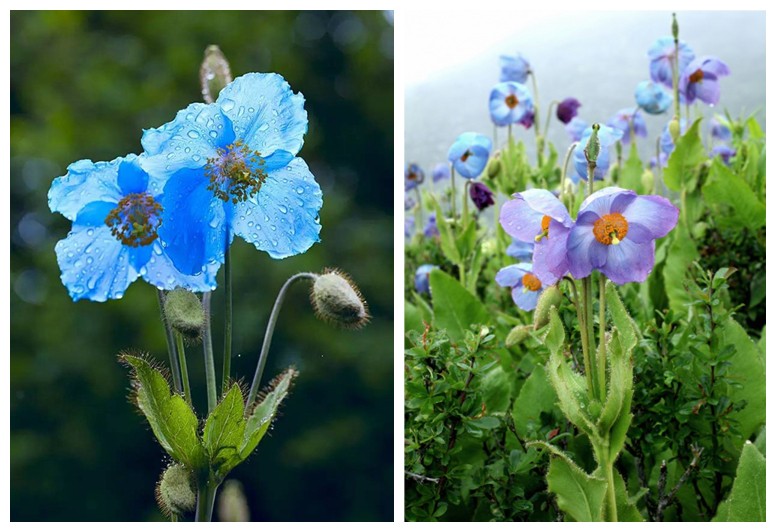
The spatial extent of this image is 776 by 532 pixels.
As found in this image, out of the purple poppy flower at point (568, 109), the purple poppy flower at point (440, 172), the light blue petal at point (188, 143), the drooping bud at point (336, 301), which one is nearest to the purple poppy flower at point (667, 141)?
the purple poppy flower at point (568, 109)

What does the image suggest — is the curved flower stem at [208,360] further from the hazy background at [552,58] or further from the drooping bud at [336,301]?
the hazy background at [552,58]

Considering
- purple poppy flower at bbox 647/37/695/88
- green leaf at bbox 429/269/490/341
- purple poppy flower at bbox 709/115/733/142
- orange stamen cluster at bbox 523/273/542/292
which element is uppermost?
purple poppy flower at bbox 647/37/695/88

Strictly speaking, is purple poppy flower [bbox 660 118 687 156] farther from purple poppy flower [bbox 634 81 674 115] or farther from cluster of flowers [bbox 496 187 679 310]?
cluster of flowers [bbox 496 187 679 310]

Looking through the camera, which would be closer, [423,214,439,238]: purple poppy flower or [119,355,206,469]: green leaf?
[119,355,206,469]: green leaf

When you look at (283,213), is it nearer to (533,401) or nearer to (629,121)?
(533,401)

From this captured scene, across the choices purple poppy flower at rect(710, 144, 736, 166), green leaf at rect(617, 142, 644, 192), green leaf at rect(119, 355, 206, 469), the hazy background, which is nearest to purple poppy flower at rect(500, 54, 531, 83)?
the hazy background

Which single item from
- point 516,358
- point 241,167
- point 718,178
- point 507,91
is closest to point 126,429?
point 241,167

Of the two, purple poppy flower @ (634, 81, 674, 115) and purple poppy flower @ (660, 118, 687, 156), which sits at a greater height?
purple poppy flower @ (634, 81, 674, 115)
